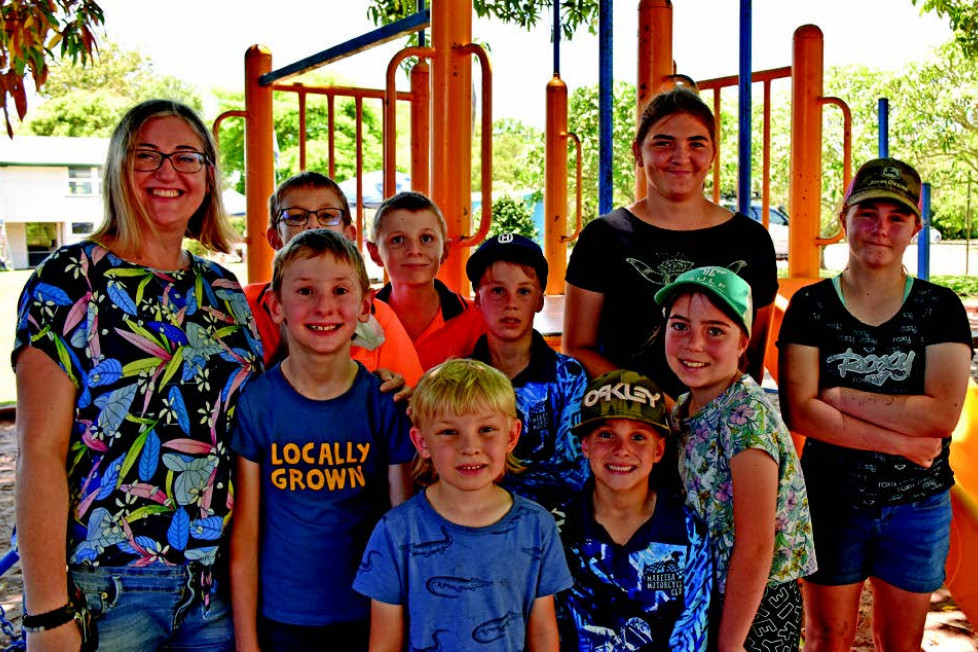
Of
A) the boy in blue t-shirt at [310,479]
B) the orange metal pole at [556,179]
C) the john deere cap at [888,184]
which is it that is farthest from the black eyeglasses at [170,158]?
the orange metal pole at [556,179]

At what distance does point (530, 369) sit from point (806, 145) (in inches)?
145

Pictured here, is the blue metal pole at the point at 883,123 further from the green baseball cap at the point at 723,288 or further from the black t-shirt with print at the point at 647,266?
the green baseball cap at the point at 723,288

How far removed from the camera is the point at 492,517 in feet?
6.52

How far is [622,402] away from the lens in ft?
6.82

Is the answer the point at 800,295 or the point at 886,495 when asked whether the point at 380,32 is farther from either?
the point at 886,495

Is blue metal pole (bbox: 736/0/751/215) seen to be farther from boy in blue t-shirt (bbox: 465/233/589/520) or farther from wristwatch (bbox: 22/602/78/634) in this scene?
wristwatch (bbox: 22/602/78/634)

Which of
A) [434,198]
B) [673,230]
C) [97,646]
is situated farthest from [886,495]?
[434,198]

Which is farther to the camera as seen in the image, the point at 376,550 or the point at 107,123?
the point at 107,123

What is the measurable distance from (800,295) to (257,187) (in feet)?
13.7

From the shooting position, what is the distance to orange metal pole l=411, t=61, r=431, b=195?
504cm

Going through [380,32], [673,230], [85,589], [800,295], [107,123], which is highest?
[107,123]

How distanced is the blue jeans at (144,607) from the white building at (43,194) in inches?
1392

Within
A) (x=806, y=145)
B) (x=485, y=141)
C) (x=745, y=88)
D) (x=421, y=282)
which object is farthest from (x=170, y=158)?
(x=806, y=145)

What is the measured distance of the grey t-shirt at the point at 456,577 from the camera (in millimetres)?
1935
